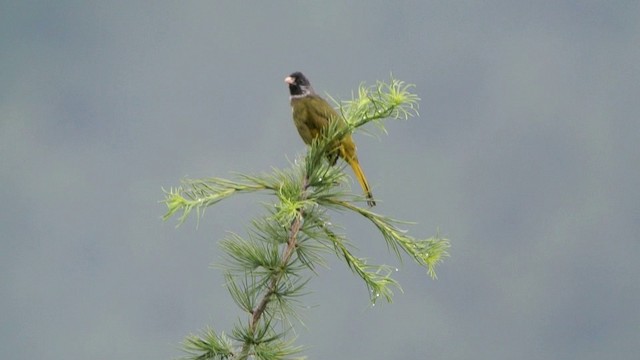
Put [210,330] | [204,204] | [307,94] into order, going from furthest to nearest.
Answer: [307,94] → [204,204] → [210,330]

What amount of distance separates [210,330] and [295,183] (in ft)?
1.66

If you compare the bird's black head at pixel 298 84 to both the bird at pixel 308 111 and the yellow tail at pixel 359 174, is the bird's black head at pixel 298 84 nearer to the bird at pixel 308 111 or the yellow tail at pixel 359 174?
the bird at pixel 308 111

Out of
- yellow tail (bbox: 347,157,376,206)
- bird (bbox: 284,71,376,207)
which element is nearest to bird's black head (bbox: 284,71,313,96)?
bird (bbox: 284,71,376,207)

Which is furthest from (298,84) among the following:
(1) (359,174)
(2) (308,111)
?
(1) (359,174)

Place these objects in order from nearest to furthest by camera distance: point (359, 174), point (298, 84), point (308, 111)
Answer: point (359, 174) < point (308, 111) < point (298, 84)

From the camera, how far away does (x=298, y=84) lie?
454 cm

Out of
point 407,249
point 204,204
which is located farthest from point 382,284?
point 204,204

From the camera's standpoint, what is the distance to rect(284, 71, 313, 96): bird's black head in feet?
14.5

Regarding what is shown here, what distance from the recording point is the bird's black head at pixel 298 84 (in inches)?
174

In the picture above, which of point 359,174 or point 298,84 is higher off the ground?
point 298,84

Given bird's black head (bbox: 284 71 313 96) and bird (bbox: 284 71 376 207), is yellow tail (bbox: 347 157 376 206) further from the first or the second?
bird's black head (bbox: 284 71 313 96)

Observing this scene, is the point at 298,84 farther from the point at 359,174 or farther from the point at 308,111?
the point at 359,174

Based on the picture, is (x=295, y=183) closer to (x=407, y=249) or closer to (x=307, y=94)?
(x=407, y=249)

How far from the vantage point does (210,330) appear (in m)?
2.55
